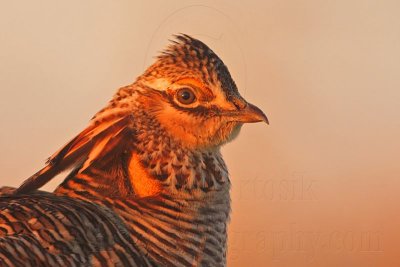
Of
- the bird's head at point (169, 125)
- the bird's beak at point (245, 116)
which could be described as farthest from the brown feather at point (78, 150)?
the bird's beak at point (245, 116)

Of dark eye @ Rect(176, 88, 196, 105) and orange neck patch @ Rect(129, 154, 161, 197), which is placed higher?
dark eye @ Rect(176, 88, 196, 105)

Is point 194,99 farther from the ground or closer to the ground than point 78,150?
farther from the ground

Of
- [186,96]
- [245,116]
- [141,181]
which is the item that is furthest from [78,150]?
[245,116]

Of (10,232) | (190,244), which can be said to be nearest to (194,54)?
(190,244)

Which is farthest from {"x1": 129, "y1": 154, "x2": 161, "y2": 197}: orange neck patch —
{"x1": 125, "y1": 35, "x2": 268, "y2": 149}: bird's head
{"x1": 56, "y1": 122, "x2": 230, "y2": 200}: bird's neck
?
{"x1": 125, "y1": 35, "x2": 268, "y2": 149}: bird's head

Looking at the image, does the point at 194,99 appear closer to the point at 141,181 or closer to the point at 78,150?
Result: the point at 141,181

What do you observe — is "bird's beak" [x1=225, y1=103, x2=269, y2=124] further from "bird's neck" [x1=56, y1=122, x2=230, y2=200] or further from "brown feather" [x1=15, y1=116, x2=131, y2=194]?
"brown feather" [x1=15, y1=116, x2=131, y2=194]
